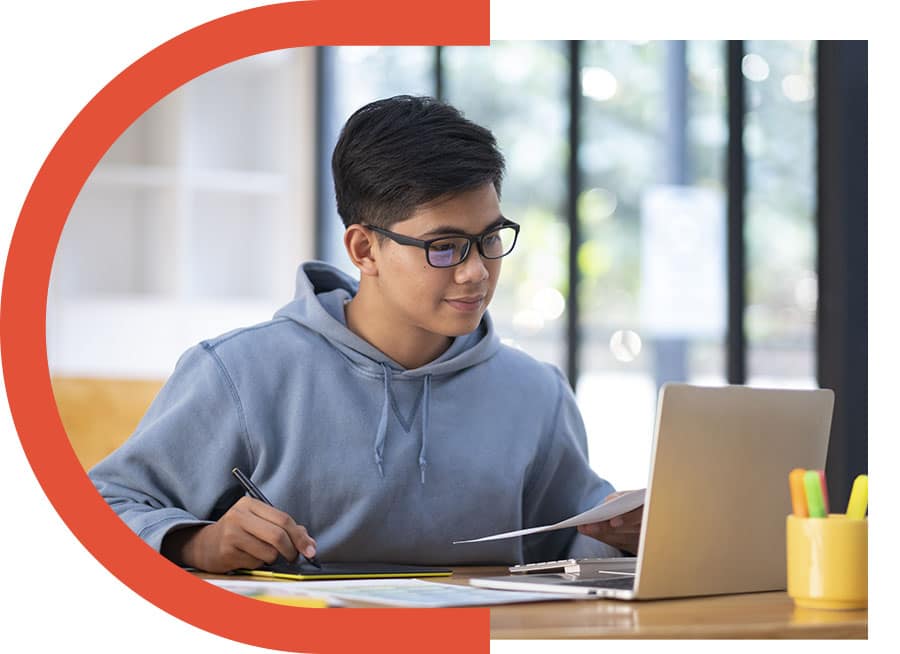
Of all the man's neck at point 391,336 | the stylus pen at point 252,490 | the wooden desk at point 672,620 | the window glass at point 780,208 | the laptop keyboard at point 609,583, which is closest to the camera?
the wooden desk at point 672,620

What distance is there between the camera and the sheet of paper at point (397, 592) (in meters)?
1.12

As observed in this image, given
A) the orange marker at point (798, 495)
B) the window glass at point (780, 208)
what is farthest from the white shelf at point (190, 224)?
the orange marker at point (798, 495)

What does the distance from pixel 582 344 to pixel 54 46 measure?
3.66m

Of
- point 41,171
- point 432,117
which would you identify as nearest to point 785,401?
point 432,117

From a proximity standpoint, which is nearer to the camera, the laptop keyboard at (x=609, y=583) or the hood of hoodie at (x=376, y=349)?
the laptop keyboard at (x=609, y=583)

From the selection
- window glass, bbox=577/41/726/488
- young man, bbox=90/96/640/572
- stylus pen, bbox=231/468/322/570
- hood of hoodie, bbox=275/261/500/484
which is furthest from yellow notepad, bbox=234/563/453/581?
window glass, bbox=577/41/726/488

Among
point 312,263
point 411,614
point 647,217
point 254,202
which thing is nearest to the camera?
point 411,614

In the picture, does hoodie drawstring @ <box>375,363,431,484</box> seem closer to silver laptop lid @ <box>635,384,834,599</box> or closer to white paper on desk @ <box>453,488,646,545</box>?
white paper on desk @ <box>453,488,646,545</box>

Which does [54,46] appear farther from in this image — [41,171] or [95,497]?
[95,497]

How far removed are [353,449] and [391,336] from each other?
0.63 ft

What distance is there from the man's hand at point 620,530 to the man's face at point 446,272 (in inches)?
13.2

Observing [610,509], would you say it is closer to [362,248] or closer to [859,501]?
[859,501]

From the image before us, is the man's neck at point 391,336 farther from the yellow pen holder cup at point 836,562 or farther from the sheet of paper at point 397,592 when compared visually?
the yellow pen holder cup at point 836,562

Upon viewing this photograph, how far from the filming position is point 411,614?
1.07 meters
